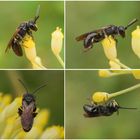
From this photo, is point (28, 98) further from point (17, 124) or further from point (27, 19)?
point (27, 19)

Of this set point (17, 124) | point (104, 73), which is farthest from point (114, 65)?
point (17, 124)

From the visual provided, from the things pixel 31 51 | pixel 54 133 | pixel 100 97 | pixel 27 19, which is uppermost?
pixel 27 19

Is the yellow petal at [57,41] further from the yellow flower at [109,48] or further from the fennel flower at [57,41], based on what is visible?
the yellow flower at [109,48]

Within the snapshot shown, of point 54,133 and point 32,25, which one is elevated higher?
point 32,25

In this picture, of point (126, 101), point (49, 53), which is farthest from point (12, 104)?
point (126, 101)

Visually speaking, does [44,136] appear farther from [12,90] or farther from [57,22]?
[57,22]

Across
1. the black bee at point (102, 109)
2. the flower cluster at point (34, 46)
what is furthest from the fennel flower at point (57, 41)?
the black bee at point (102, 109)
